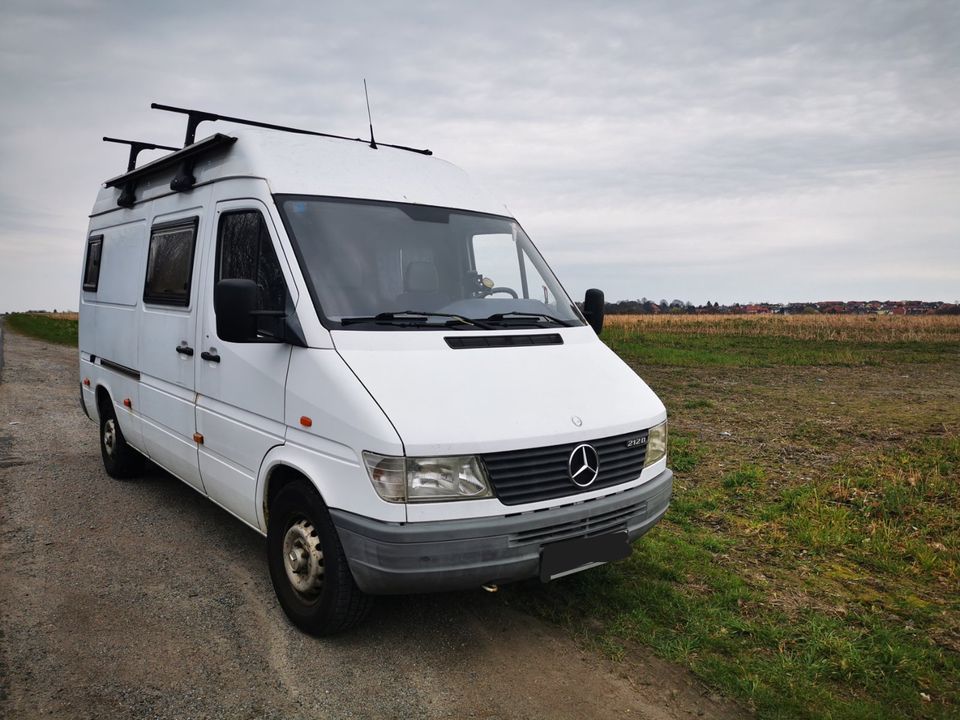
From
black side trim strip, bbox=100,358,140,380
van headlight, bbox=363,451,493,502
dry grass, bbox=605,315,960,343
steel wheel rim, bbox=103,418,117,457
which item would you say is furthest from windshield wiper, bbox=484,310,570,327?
dry grass, bbox=605,315,960,343

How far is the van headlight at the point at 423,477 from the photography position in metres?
3.29

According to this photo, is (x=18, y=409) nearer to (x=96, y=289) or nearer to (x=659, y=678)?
(x=96, y=289)

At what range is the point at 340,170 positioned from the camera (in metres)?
A: 4.57

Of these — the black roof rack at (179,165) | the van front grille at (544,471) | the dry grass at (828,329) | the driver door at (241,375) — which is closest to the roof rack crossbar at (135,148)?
Result: the black roof rack at (179,165)

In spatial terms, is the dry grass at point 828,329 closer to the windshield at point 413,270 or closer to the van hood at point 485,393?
the windshield at point 413,270

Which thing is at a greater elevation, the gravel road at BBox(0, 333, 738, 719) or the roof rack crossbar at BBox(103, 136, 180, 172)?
the roof rack crossbar at BBox(103, 136, 180, 172)

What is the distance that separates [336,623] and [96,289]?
214 inches

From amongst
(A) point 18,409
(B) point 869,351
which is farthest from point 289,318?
(B) point 869,351

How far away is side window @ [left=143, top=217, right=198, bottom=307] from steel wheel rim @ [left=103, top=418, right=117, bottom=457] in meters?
1.75

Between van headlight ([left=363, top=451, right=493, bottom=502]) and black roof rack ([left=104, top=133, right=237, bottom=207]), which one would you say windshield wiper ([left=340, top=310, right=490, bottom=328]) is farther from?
black roof rack ([left=104, top=133, right=237, bottom=207])

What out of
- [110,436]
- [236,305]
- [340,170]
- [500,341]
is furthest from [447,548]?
[110,436]

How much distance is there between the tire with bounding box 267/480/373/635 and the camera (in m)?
3.63

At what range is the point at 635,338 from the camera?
2631cm

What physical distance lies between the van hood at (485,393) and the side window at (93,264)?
16.6 ft
